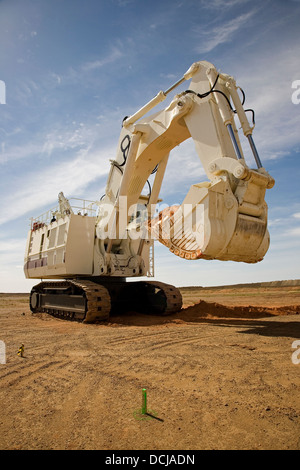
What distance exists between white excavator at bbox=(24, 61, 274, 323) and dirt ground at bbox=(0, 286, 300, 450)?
207 centimetres

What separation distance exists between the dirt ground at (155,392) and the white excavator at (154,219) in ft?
6.80

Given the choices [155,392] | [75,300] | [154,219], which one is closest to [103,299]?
[75,300]

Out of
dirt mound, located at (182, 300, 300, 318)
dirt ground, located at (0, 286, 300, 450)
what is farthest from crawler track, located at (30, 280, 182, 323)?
dirt ground, located at (0, 286, 300, 450)

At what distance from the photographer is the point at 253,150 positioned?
7.33 metres

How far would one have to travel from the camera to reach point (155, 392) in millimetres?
3889

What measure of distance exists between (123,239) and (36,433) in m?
9.24

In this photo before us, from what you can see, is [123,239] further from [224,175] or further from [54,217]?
[224,175]

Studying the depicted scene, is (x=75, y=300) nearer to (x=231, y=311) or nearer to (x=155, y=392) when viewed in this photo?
(x=231, y=311)

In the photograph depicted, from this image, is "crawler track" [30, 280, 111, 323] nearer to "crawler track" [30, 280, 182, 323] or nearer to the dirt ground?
"crawler track" [30, 280, 182, 323]

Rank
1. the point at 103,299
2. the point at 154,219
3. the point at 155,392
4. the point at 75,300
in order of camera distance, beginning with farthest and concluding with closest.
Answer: the point at 75,300
the point at 103,299
the point at 154,219
the point at 155,392

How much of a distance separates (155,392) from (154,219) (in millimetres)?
4333

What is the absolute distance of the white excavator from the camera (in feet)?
21.6

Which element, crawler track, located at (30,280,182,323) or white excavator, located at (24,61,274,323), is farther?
crawler track, located at (30,280,182,323)

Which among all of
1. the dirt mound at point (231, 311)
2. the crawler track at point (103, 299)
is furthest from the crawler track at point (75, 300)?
the dirt mound at point (231, 311)
